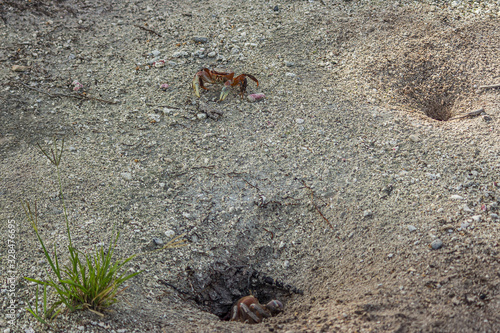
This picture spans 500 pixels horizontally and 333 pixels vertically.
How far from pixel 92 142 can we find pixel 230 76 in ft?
4.02

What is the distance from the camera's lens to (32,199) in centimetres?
262

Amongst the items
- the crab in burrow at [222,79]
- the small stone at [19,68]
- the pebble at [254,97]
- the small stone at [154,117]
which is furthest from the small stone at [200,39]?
the small stone at [19,68]

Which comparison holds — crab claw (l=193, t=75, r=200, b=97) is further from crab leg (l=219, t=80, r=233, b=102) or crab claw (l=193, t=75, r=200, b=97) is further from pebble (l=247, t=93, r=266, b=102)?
pebble (l=247, t=93, r=266, b=102)

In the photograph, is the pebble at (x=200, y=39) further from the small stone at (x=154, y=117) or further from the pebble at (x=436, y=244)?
the pebble at (x=436, y=244)

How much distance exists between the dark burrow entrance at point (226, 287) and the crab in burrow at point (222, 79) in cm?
155

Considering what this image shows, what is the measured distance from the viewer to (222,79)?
11.5 feet

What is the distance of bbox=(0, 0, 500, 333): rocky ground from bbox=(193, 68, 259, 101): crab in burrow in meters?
0.09

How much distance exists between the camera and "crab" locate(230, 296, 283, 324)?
2.18m

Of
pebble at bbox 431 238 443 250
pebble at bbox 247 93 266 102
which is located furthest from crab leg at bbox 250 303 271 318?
pebble at bbox 247 93 266 102

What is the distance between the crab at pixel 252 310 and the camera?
2178mm

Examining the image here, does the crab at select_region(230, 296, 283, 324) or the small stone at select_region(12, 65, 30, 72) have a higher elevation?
the small stone at select_region(12, 65, 30, 72)

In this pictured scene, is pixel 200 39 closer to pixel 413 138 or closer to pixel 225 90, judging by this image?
pixel 225 90

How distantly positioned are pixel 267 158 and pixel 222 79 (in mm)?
917

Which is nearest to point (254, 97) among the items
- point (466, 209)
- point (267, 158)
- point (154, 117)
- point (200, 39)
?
point (267, 158)
